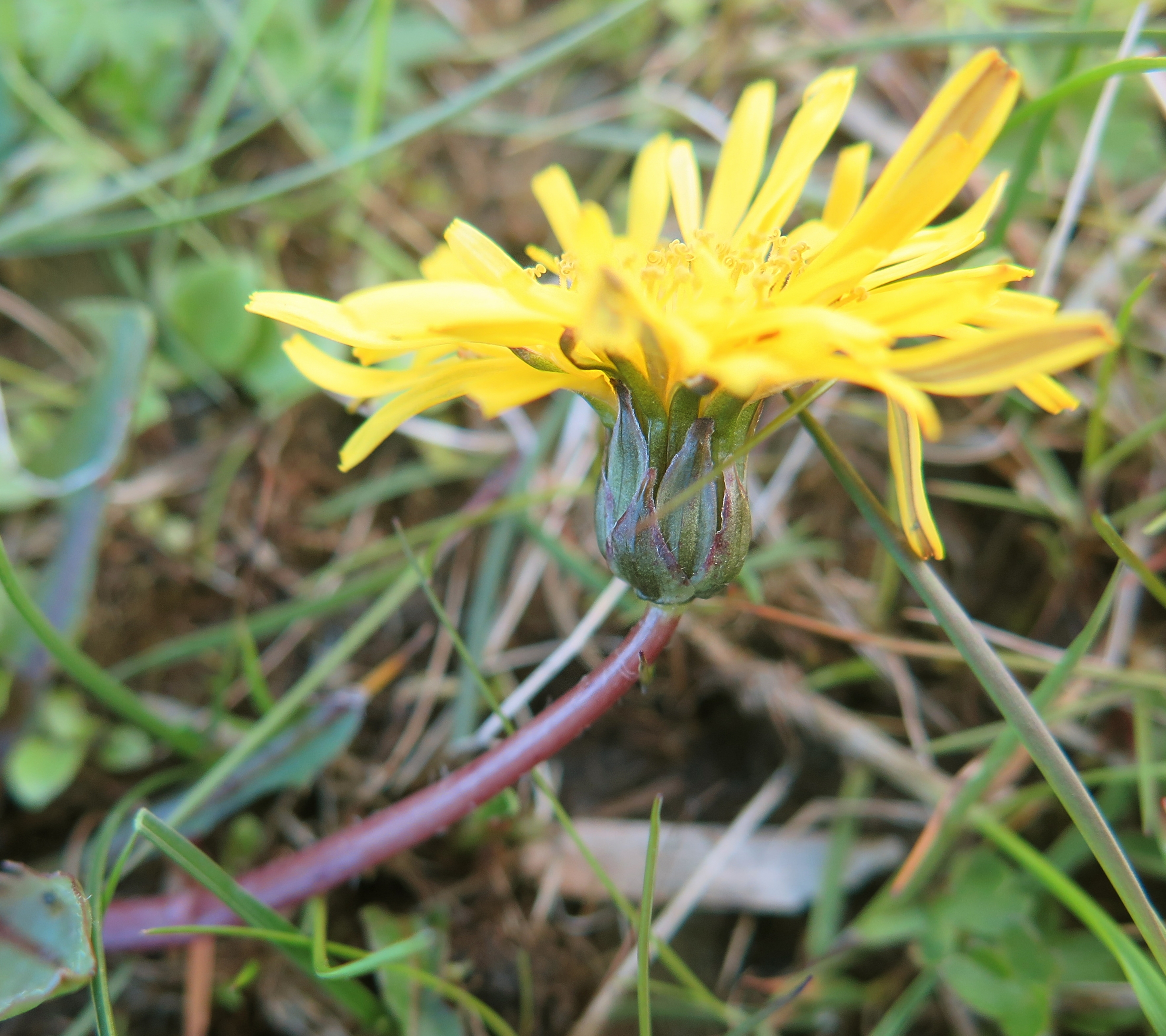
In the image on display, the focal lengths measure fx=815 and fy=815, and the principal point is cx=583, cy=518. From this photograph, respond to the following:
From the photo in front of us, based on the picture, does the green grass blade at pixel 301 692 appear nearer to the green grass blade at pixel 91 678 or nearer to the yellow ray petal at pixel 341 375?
the green grass blade at pixel 91 678

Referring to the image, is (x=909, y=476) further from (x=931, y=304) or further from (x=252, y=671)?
Answer: (x=252, y=671)

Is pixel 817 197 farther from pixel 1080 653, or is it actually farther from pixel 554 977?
pixel 554 977

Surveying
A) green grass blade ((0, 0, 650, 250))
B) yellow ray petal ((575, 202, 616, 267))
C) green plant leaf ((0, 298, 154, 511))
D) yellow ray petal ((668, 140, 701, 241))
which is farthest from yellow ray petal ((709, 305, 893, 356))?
green plant leaf ((0, 298, 154, 511))

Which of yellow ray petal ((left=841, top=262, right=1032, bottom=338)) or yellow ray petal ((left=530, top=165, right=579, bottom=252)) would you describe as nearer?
yellow ray petal ((left=841, top=262, right=1032, bottom=338))

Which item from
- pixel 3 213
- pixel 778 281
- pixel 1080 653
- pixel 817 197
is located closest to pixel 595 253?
pixel 778 281

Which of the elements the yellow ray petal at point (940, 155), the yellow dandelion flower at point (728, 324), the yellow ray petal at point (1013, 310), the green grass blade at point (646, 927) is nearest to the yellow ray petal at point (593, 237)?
the yellow dandelion flower at point (728, 324)

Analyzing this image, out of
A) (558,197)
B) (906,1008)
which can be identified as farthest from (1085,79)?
(906,1008)

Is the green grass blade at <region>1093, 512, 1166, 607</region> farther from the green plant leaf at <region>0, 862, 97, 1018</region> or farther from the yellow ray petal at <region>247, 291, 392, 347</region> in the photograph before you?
the green plant leaf at <region>0, 862, 97, 1018</region>
